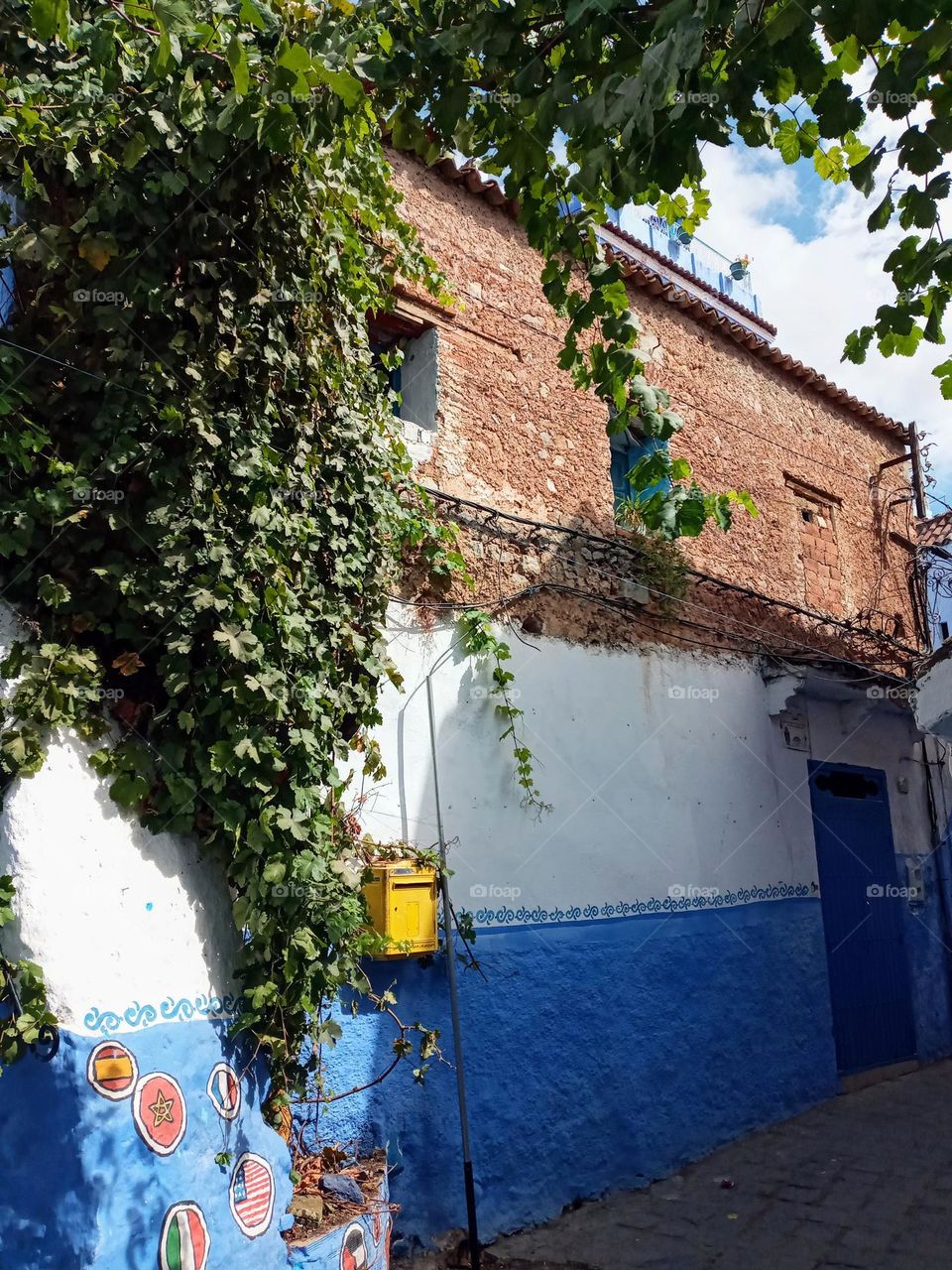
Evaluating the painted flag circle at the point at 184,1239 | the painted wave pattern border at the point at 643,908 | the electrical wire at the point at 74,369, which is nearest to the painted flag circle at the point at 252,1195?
the painted flag circle at the point at 184,1239

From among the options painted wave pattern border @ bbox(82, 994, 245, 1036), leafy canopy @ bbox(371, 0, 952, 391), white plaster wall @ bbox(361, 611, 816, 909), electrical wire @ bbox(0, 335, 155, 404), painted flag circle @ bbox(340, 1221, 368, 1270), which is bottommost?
painted flag circle @ bbox(340, 1221, 368, 1270)

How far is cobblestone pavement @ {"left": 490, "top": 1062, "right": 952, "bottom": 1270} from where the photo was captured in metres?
4.96

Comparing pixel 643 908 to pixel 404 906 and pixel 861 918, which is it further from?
pixel 861 918

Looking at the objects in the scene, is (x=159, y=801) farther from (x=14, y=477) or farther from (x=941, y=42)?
(x=941, y=42)

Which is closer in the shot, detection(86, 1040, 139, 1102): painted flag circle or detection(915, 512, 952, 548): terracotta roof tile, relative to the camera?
detection(86, 1040, 139, 1102): painted flag circle

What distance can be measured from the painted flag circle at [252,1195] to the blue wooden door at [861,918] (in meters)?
5.73

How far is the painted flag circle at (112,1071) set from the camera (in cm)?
321

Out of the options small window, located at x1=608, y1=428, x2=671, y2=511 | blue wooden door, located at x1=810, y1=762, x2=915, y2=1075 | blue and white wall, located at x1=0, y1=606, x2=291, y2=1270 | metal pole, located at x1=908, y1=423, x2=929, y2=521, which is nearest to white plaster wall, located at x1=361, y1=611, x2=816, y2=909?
blue wooden door, located at x1=810, y1=762, x2=915, y2=1075

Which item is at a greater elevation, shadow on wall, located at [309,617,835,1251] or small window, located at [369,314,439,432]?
small window, located at [369,314,439,432]

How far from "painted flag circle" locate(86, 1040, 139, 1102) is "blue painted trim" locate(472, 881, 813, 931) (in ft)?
7.98

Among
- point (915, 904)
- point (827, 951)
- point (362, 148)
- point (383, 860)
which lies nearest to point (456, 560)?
point (383, 860)

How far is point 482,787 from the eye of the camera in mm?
5750

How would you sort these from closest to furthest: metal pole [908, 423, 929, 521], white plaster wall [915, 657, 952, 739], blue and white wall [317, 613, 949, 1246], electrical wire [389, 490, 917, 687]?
blue and white wall [317, 613, 949, 1246], electrical wire [389, 490, 917, 687], white plaster wall [915, 657, 952, 739], metal pole [908, 423, 929, 521]

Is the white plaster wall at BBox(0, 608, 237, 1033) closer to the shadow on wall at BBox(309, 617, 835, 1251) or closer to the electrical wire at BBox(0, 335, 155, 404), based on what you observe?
the electrical wire at BBox(0, 335, 155, 404)
